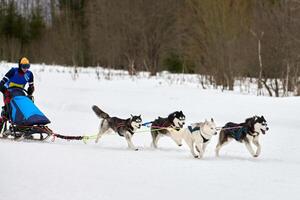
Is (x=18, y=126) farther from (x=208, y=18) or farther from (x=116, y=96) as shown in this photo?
(x=208, y=18)

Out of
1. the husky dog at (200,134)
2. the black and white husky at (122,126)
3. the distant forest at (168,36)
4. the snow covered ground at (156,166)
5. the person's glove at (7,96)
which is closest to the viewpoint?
the snow covered ground at (156,166)

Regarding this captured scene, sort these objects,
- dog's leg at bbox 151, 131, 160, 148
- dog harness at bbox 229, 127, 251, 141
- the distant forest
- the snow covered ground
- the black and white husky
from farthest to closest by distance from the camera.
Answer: the distant forest
dog's leg at bbox 151, 131, 160, 148
the black and white husky
dog harness at bbox 229, 127, 251, 141
the snow covered ground

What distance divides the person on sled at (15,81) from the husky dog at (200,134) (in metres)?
3.22

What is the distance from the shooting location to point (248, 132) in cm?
742

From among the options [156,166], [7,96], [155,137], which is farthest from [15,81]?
[156,166]

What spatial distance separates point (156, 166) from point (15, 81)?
378 centimetres

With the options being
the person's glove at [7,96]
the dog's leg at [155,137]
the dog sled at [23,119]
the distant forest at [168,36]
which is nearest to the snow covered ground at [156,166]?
the dog's leg at [155,137]

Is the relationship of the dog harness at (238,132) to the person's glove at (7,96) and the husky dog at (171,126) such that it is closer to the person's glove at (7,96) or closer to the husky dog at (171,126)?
the husky dog at (171,126)

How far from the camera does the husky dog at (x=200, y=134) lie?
7266 millimetres

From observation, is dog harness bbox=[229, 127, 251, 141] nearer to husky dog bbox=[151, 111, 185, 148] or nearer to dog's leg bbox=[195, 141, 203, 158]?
dog's leg bbox=[195, 141, 203, 158]

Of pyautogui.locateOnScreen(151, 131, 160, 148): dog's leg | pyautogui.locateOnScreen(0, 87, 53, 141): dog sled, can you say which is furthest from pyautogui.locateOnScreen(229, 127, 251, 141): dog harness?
pyautogui.locateOnScreen(0, 87, 53, 141): dog sled

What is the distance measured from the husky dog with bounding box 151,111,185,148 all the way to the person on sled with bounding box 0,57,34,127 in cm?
237

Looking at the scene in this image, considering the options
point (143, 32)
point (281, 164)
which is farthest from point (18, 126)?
point (143, 32)

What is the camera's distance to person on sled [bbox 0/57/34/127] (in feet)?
29.4
